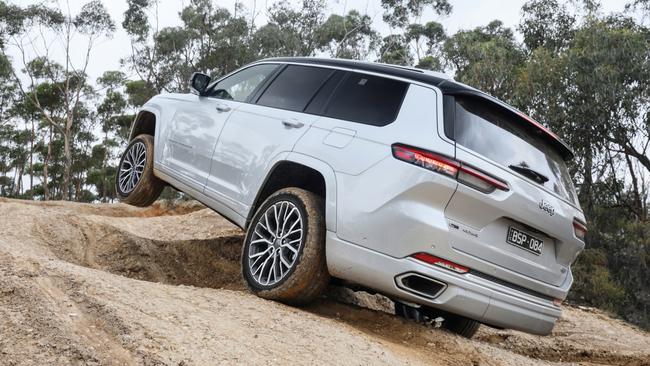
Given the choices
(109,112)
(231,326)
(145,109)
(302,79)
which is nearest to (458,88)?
(302,79)

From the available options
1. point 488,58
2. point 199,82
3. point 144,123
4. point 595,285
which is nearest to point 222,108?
point 199,82

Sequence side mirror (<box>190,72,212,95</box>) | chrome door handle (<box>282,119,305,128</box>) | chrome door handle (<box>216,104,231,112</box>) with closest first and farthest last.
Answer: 1. chrome door handle (<box>282,119,305,128</box>)
2. chrome door handle (<box>216,104,231,112</box>)
3. side mirror (<box>190,72,212,95</box>)

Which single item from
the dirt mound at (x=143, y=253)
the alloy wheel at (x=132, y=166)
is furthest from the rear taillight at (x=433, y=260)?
the alloy wheel at (x=132, y=166)

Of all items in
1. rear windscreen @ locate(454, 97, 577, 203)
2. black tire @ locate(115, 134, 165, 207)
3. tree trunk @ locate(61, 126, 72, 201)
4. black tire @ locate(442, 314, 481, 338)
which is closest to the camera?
rear windscreen @ locate(454, 97, 577, 203)

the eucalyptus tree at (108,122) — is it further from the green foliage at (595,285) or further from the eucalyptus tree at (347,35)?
the green foliage at (595,285)

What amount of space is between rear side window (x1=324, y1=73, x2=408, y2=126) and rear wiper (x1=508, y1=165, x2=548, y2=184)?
33.8 inches

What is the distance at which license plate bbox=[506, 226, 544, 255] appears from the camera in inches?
171

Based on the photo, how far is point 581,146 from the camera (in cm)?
1886

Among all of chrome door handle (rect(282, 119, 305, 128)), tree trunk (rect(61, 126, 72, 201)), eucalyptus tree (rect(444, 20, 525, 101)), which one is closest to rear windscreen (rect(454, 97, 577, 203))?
chrome door handle (rect(282, 119, 305, 128))

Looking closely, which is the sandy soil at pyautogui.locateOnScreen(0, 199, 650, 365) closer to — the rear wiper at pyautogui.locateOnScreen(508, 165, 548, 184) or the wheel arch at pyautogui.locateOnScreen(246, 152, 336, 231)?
the wheel arch at pyautogui.locateOnScreen(246, 152, 336, 231)

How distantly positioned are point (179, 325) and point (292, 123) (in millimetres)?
2005

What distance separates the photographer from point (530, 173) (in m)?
4.45

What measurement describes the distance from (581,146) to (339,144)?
15873mm

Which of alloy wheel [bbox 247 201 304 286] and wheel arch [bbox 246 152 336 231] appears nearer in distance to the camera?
wheel arch [bbox 246 152 336 231]
